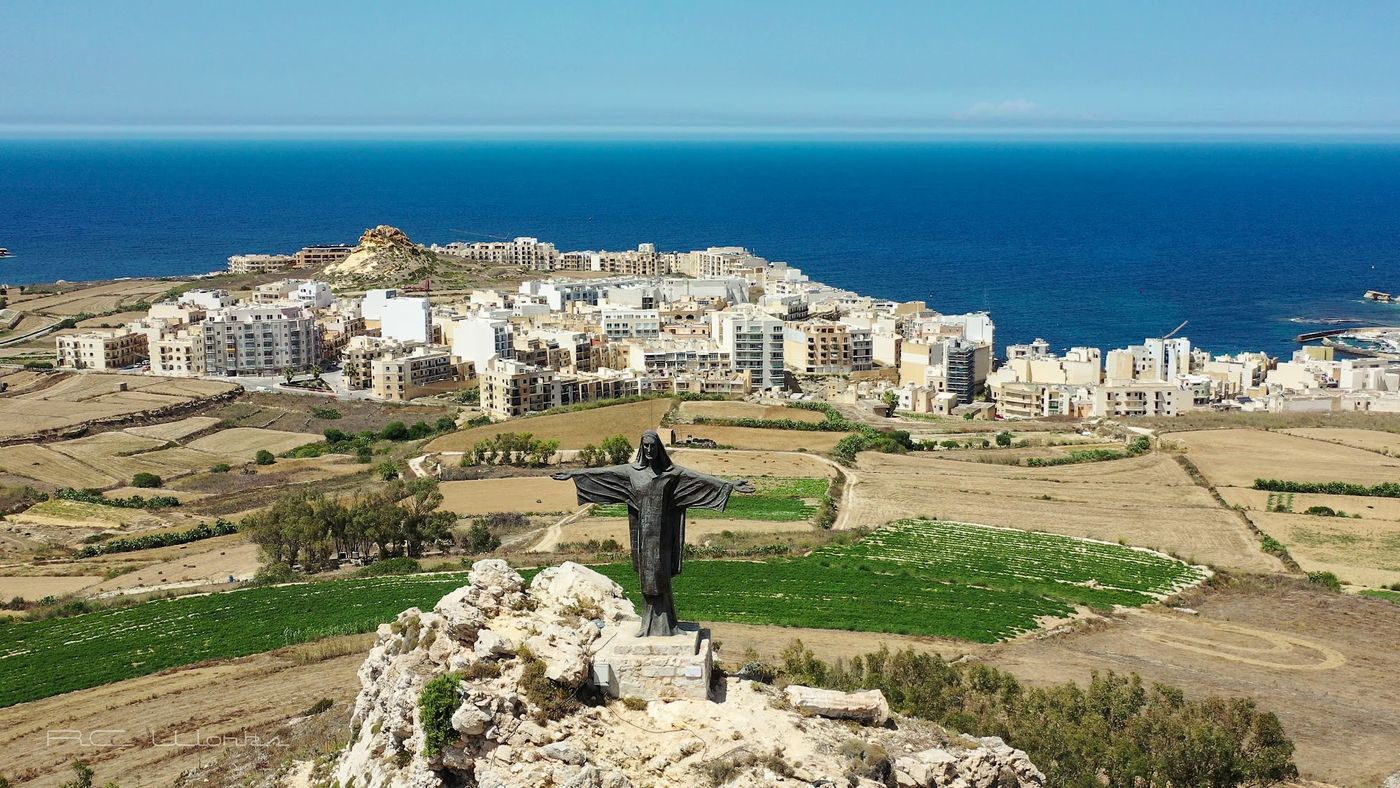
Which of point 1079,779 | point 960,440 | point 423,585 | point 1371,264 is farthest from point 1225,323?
point 1079,779

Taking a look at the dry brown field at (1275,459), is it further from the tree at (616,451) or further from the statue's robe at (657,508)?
the statue's robe at (657,508)

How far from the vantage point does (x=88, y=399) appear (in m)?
63.9

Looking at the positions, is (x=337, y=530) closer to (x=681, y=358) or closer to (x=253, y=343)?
(x=681, y=358)

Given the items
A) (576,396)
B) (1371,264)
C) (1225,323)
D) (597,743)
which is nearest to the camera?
(597,743)

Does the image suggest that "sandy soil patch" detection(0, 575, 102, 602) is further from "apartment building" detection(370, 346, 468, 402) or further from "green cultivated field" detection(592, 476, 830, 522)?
"apartment building" detection(370, 346, 468, 402)

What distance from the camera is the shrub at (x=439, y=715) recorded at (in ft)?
41.0

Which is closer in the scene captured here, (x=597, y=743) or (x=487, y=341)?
(x=597, y=743)

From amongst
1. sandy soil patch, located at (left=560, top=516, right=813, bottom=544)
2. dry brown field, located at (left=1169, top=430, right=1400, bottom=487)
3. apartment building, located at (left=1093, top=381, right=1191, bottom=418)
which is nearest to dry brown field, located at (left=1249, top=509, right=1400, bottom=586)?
dry brown field, located at (left=1169, top=430, right=1400, bottom=487)

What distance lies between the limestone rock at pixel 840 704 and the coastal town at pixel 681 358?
156 feet

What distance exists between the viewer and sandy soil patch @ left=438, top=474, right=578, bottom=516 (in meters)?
41.3

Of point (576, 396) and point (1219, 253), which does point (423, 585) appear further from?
point (1219, 253)

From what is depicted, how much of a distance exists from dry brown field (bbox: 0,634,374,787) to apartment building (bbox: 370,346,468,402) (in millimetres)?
43022

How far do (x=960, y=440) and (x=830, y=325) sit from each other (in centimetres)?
2109

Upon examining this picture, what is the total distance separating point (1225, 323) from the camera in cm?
9512
